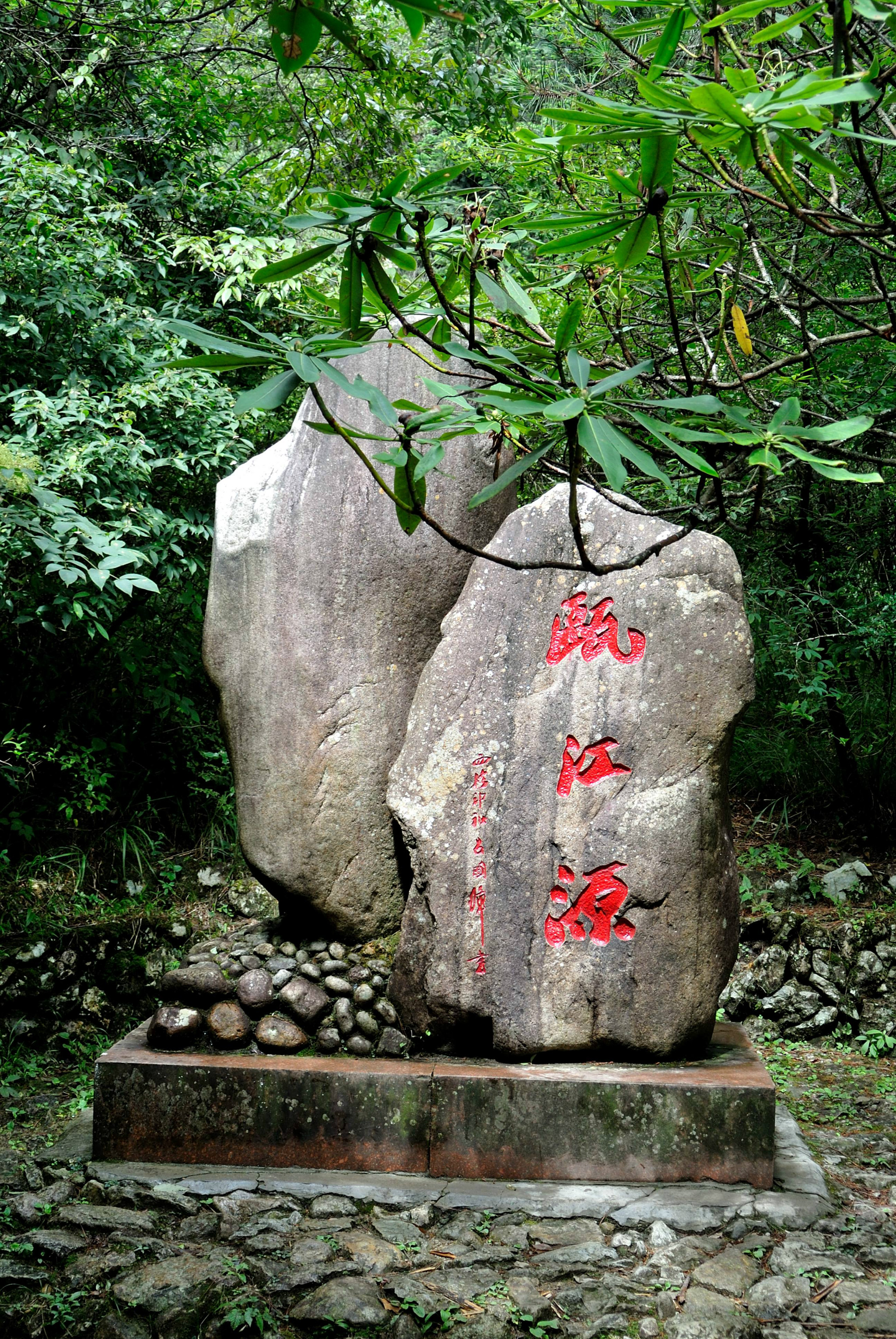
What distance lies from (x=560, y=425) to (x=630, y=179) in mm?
649

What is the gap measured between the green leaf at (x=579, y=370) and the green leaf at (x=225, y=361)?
0.32 metres

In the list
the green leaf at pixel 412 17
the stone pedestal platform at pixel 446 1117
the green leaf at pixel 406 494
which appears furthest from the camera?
the stone pedestal platform at pixel 446 1117

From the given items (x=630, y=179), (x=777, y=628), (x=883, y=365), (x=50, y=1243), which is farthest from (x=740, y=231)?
(x=777, y=628)

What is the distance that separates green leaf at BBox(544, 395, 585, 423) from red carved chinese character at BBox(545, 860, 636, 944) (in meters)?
2.30

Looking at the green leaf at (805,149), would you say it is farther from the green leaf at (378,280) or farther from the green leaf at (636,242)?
the green leaf at (378,280)

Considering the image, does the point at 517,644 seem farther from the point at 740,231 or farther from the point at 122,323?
→ the point at 122,323

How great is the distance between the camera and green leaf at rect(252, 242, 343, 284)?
45.1 inches

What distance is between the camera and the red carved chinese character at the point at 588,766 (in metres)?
3.30

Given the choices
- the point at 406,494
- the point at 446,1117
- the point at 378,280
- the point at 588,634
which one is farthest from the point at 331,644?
the point at 378,280

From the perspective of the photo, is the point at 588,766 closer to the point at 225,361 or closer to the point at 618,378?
the point at 618,378

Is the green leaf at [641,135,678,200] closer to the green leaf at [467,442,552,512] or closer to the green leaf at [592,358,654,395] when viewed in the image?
the green leaf at [592,358,654,395]

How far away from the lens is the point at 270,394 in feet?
3.65

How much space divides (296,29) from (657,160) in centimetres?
37

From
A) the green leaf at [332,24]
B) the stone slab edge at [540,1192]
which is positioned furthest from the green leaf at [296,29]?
the stone slab edge at [540,1192]
